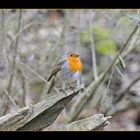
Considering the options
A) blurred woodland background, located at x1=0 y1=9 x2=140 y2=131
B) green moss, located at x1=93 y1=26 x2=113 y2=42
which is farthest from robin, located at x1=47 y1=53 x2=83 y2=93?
green moss, located at x1=93 y1=26 x2=113 y2=42

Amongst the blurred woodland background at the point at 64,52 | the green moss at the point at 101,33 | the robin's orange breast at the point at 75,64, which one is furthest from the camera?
the green moss at the point at 101,33

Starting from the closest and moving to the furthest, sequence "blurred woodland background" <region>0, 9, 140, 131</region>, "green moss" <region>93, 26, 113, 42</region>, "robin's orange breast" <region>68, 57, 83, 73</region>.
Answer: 1. "robin's orange breast" <region>68, 57, 83, 73</region>
2. "blurred woodland background" <region>0, 9, 140, 131</region>
3. "green moss" <region>93, 26, 113, 42</region>

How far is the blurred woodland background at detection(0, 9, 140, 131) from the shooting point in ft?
13.5

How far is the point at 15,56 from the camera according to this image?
4.09 m

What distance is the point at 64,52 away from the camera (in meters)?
4.20

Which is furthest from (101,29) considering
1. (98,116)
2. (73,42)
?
(98,116)

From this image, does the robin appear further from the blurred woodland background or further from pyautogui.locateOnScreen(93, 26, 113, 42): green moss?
pyautogui.locateOnScreen(93, 26, 113, 42): green moss

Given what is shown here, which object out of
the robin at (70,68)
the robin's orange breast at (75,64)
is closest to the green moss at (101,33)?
the robin at (70,68)

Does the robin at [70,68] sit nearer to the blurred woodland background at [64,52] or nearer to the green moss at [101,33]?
the blurred woodland background at [64,52]

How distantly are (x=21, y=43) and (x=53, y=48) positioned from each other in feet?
0.91

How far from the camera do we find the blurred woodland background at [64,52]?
13.5 ft

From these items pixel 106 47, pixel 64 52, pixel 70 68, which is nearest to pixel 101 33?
pixel 106 47

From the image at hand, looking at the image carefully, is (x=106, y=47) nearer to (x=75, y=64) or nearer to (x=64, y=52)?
(x=64, y=52)
